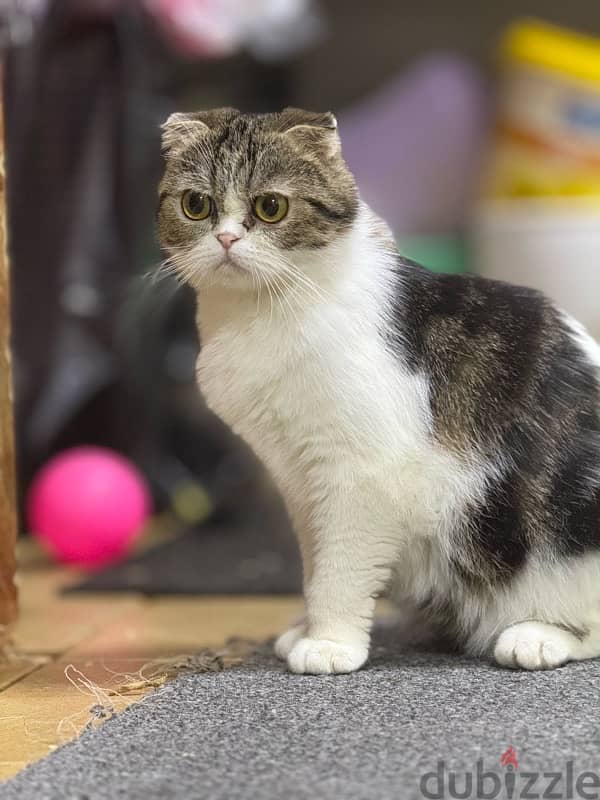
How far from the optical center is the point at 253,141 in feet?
4.26

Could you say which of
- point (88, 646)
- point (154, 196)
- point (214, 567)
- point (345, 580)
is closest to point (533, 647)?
point (345, 580)

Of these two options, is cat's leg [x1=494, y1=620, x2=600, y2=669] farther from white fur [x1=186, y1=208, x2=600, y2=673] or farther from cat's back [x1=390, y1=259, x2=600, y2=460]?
cat's back [x1=390, y1=259, x2=600, y2=460]

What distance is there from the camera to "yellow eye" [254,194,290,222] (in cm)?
128

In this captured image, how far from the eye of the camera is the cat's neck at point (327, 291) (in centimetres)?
131

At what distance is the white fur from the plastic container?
1693 mm

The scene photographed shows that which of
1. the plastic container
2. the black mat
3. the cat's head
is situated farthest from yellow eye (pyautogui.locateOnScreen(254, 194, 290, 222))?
the plastic container

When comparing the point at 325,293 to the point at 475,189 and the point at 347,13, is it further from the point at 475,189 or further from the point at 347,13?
the point at 347,13

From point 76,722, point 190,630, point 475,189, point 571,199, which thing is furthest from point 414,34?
point 76,722

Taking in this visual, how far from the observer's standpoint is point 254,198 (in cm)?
127

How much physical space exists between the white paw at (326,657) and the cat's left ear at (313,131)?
58 centimetres

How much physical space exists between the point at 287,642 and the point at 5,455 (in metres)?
0.45

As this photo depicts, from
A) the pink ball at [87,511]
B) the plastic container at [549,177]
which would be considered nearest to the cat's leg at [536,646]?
the pink ball at [87,511]

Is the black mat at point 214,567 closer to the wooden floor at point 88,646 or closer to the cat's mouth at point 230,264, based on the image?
the wooden floor at point 88,646

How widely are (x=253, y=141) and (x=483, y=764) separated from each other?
733mm
